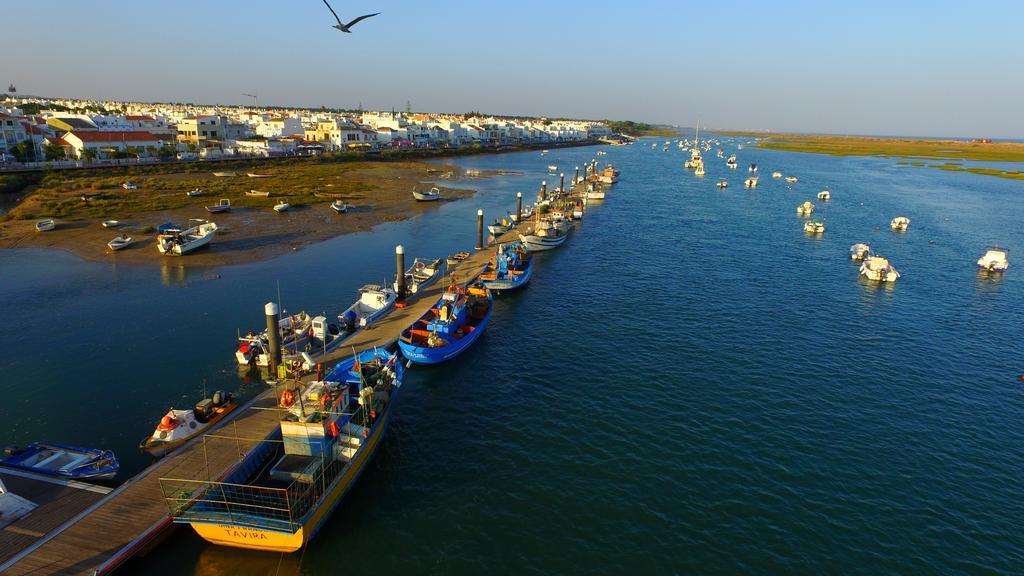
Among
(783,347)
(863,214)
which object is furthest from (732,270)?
(863,214)

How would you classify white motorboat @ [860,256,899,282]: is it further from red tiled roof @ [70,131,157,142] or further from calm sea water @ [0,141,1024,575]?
red tiled roof @ [70,131,157,142]

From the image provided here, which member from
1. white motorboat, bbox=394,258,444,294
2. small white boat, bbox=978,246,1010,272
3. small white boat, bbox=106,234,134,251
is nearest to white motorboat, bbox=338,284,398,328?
white motorboat, bbox=394,258,444,294

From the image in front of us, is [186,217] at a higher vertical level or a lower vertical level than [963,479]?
higher

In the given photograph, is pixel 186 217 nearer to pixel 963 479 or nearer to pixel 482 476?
pixel 482 476

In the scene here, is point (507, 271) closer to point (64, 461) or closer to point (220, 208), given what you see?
point (64, 461)

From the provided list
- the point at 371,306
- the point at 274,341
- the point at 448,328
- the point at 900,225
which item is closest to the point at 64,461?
the point at 274,341
